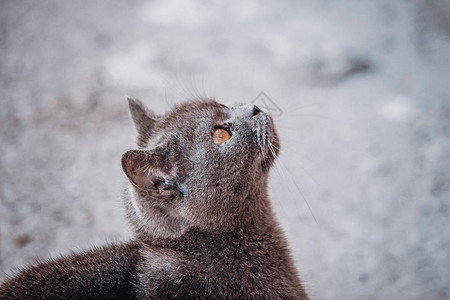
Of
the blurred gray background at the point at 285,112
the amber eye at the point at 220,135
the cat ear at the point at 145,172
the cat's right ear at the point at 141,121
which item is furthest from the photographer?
the blurred gray background at the point at 285,112

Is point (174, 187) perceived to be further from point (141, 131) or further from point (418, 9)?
point (418, 9)

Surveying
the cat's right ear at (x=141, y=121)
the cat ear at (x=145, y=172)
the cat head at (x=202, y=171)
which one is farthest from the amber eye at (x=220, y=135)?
the cat's right ear at (x=141, y=121)

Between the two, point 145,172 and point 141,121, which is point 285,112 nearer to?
point 141,121

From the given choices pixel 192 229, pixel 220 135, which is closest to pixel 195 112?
pixel 220 135

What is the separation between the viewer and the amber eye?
2093 millimetres

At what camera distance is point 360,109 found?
3.50 meters

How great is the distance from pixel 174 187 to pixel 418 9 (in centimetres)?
315

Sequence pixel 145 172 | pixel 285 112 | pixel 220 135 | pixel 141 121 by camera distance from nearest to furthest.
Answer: pixel 145 172 → pixel 220 135 → pixel 141 121 → pixel 285 112

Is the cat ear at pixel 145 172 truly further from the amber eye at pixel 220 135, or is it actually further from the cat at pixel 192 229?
the amber eye at pixel 220 135

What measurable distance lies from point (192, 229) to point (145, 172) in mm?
422

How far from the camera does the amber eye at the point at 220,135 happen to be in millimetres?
2093

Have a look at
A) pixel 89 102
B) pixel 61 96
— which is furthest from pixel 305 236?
pixel 61 96

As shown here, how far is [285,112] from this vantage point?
11.6 feet

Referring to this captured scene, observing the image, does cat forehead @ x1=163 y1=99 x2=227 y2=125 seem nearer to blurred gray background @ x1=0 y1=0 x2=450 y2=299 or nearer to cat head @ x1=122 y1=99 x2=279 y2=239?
cat head @ x1=122 y1=99 x2=279 y2=239
